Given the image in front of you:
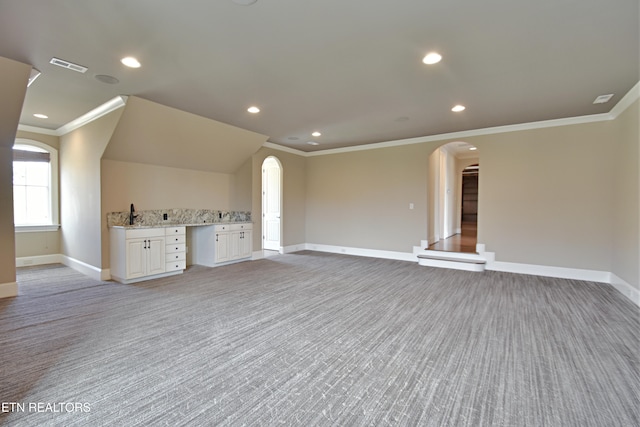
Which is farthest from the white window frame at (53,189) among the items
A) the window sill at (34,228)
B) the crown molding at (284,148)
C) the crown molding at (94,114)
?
the crown molding at (284,148)

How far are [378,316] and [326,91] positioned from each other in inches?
114

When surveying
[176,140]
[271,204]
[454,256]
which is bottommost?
[454,256]

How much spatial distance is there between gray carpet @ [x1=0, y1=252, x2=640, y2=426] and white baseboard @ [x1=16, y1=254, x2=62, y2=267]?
232 centimetres

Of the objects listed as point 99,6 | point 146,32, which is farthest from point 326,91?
point 99,6

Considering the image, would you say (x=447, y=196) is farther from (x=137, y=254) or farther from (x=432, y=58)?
(x=137, y=254)

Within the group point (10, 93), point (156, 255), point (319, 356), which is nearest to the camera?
point (319, 356)

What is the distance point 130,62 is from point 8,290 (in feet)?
11.9

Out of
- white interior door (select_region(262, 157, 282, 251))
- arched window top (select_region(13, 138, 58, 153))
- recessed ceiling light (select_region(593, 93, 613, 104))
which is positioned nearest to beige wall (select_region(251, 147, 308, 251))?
white interior door (select_region(262, 157, 282, 251))

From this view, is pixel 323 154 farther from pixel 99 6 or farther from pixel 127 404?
pixel 127 404

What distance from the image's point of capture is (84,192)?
5.18m

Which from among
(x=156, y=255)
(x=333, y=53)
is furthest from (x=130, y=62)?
(x=156, y=255)

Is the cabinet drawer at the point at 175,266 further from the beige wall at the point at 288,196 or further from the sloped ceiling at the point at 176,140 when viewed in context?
the sloped ceiling at the point at 176,140

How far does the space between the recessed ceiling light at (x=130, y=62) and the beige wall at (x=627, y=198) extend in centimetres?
605

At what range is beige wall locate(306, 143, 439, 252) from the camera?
258 inches
